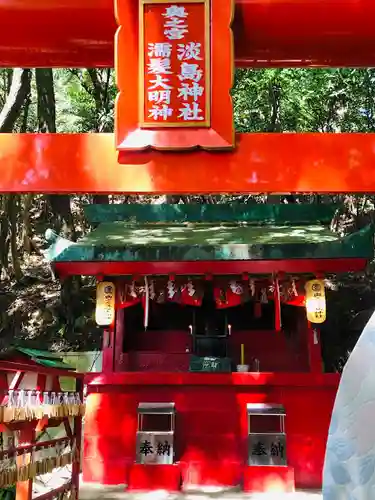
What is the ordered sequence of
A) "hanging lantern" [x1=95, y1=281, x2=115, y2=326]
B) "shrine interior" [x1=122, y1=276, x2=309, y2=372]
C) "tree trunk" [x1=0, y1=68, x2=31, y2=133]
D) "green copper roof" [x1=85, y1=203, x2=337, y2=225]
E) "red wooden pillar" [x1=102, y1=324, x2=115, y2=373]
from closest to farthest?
"tree trunk" [x1=0, y1=68, x2=31, y2=133] < "hanging lantern" [x1=95, y1=281, x2=115, y2=326] < "red wooden pillar" [x1=102, y1=324, x2=115, y2=373] < "shrine interior" [x1=122, y1=276, x2=309, y2=372] < "green copper roof" [x1=85, y1=203, x2=337, y2=225]

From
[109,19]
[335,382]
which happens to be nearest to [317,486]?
[335,382]

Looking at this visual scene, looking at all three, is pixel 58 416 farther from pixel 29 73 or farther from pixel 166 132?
pixel 29 73

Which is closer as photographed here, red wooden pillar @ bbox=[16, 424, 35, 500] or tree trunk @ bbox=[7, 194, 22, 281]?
red wooden pillar @ bbox=[16, 424, 35, 500]

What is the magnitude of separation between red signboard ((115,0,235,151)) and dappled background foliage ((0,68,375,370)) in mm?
7437

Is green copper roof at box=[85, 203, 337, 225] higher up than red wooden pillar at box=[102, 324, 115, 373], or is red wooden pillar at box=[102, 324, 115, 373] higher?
green copper roof at box=[85, 203, 337, 225]

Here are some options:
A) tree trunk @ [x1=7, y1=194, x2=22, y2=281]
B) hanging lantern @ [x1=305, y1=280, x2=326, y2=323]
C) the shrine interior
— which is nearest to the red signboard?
hanging lantern @ [x1=305, y1=280, x2=326, y2=323]

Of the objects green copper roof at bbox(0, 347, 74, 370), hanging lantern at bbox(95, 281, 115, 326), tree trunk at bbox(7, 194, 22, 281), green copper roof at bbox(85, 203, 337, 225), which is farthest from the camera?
tree trunk at bbox(7, 194, 22, 281)

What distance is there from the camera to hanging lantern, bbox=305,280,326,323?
26.9 feet

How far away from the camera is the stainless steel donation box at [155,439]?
8.30 metres

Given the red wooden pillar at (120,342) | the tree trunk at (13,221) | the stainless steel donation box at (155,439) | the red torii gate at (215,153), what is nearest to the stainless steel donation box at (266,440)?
the stainless steel donation box at (155,439)

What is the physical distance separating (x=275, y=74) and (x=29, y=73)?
6.63 metres

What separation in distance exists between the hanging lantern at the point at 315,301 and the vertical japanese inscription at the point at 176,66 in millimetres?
4693

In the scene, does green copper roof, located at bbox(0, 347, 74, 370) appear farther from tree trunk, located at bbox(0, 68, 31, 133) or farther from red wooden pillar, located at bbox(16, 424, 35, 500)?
tree trunk, located at bbox(0, 68, 31, 133)

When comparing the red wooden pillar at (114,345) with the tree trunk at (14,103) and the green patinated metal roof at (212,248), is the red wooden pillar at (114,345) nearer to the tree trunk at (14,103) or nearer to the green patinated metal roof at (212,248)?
the green patinated metal roof at (212,248)
